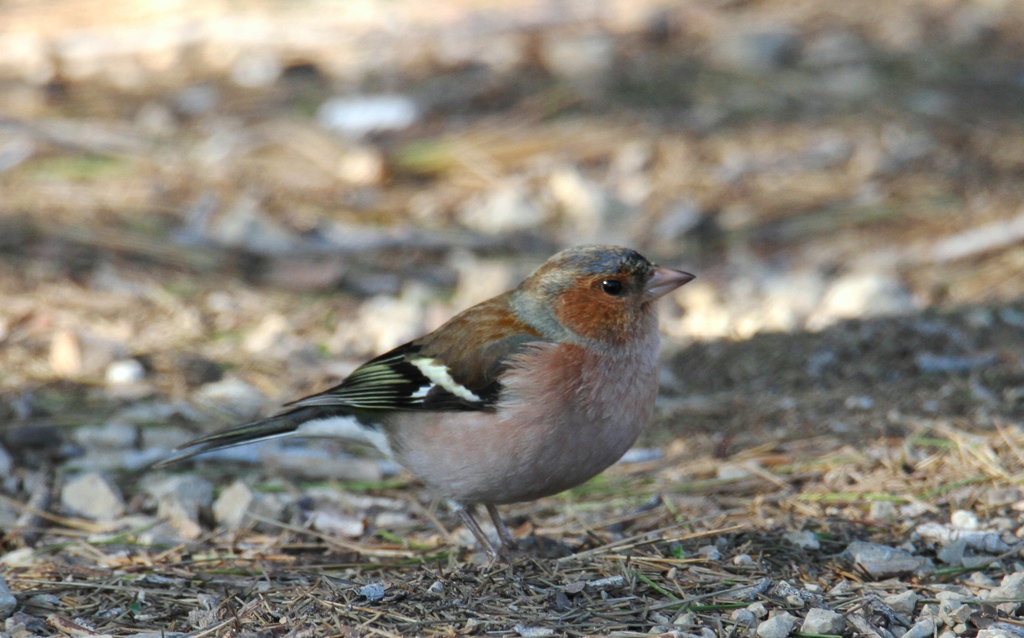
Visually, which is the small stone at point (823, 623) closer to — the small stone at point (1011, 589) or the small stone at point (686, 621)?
the small stone at point (686, 621)

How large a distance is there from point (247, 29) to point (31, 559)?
607cm

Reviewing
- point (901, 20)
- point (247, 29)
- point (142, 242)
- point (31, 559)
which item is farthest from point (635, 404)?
point (901, 20)

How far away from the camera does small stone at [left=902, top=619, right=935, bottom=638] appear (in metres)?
2.81

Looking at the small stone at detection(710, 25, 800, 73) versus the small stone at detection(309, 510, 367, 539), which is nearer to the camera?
the small stone at detection(309, 510, 367, 539)

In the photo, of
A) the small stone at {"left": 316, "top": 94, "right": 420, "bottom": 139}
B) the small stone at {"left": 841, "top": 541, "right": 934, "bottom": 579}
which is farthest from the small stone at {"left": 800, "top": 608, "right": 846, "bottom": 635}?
the small stone at {"left": 316, "top": 94, "right": 420, "bottom": 139}

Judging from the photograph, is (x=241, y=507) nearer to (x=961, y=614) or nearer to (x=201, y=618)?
(x=201, y=618)

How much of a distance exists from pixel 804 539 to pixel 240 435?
195cm

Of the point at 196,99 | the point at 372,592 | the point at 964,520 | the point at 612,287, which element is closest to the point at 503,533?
the point at 372,592

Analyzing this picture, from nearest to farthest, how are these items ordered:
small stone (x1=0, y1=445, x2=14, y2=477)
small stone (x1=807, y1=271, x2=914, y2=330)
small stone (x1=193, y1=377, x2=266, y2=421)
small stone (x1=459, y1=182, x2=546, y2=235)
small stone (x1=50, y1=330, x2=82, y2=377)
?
1. small stone (x1=0, y1=445, x2=14, y2=477)
2. small stone (x1=193, y1=377, x2=266, y2=421)
3. small stone (x1=50, y1=330, x2=82, y2=377)
4. small stone (x1=807, y1=271, x2=914, y2=330)
5. small stone (x1=459, y1=182, x2=546, y2=235)

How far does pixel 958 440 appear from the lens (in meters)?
3.80

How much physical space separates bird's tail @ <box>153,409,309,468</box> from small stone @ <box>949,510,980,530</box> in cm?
223

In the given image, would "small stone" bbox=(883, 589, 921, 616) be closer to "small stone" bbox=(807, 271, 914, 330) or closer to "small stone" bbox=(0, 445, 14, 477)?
"small stone" bbox=(807, 271, 914, 330)

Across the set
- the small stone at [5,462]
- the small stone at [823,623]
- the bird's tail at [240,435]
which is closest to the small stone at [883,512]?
the small stone at [823,623]

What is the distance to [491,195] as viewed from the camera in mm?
7125
